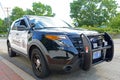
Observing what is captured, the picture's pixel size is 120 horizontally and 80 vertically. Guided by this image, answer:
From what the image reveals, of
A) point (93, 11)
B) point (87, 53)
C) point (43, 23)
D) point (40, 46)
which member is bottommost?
point (87, 53)

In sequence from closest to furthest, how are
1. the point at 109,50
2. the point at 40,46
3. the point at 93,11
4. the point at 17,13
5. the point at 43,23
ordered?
the point at 40,46 → the point at 109,50 → the point at 43,23 → the point at 93,11 → the point at 17,13

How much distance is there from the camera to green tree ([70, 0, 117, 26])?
52.1 meters

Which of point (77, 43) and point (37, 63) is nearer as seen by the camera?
point (77, 43)

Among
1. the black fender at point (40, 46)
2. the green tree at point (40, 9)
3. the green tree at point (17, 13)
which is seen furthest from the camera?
the green tree at point (17, 13)

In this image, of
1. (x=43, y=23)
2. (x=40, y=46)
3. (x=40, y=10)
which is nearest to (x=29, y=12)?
(x=40, y=10)

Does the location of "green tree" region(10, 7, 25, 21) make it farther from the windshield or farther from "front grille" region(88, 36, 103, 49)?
"front grille" region(88, 36, 103, 49)

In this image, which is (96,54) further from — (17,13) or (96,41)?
(17,13)

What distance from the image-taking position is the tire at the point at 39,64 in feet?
15.7

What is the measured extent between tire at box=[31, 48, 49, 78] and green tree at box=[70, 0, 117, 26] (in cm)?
4720

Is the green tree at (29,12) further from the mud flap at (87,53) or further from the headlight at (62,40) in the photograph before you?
the mud flap at (87,53)

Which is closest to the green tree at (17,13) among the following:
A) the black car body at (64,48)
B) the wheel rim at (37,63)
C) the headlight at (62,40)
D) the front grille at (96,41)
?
the black car body at (64,48)

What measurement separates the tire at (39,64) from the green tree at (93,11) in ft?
155

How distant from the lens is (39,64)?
197 inches

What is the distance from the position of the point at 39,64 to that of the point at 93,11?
160ft
